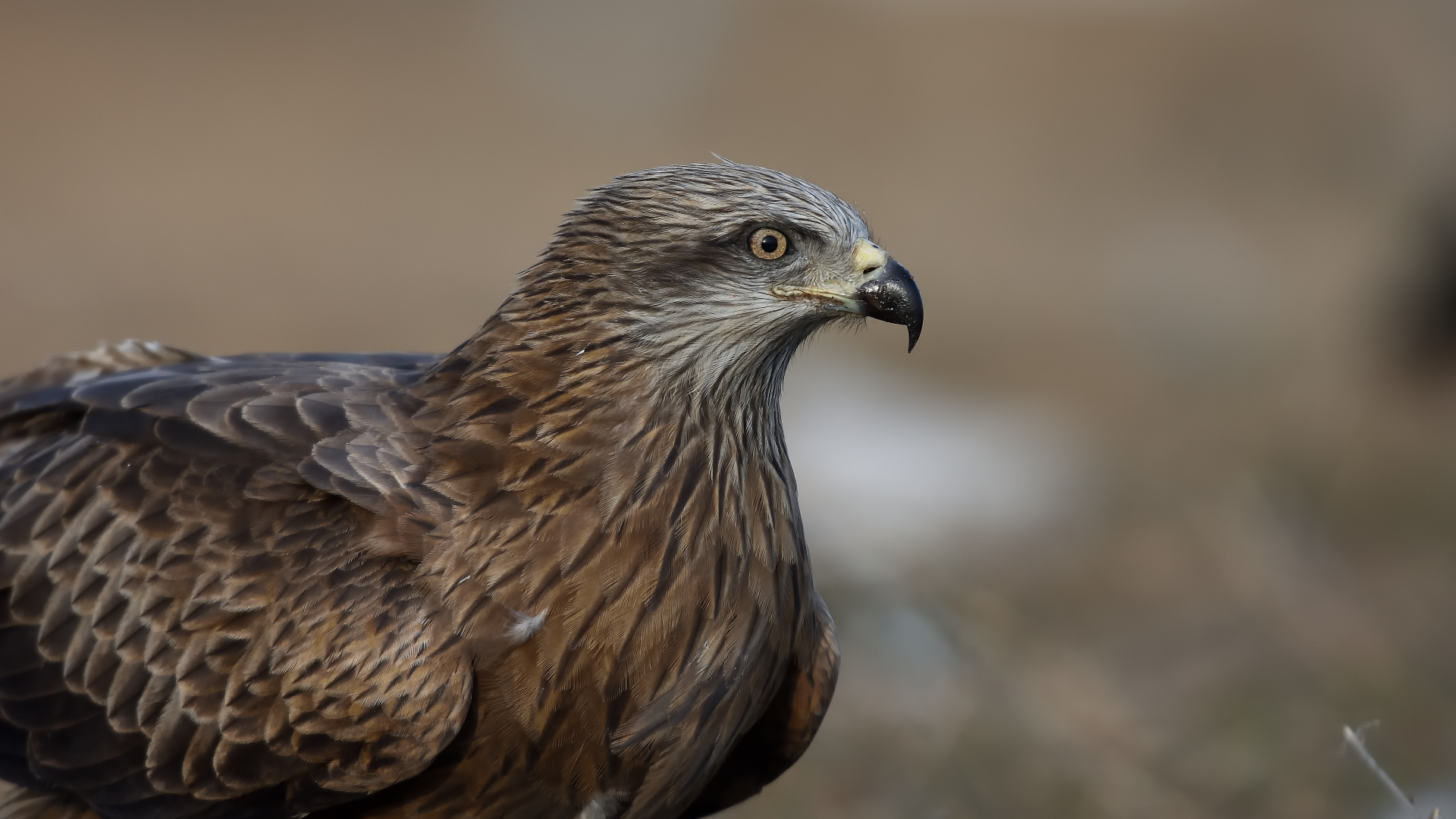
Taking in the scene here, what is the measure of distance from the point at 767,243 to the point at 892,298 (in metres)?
0.35

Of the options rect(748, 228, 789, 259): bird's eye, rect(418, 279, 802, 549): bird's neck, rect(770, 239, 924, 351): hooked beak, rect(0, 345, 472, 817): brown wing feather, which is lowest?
rect(0, 345, 472, 817): brown wing feather

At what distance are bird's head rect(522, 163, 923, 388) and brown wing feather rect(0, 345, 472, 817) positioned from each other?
3.00 feet

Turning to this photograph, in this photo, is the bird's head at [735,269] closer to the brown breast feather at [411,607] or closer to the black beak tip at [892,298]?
the black beak tip at [892,298]

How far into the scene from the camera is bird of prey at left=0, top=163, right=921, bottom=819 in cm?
398

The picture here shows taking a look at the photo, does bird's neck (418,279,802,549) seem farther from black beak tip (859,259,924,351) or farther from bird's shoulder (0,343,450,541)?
black beak tip (859,259,924,351)

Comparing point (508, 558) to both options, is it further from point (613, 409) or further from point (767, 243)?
point (767, 243)

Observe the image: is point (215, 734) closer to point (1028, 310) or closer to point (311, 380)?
point (311, 380)

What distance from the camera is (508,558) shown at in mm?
4020

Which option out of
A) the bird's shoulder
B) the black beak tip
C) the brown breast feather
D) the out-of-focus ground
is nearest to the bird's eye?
the black beak tip

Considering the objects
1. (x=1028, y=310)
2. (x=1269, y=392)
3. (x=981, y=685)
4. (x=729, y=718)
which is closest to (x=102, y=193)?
(x=1028, y=310)

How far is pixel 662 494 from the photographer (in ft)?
13.6

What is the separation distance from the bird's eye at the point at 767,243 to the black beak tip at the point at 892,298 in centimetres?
23

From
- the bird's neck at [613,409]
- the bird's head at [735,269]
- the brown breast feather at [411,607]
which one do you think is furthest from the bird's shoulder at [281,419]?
the bird's head at [735,269]

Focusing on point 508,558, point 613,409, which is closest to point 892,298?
point 613,409
